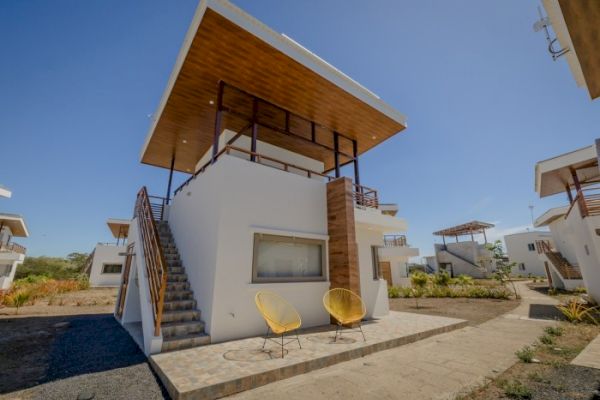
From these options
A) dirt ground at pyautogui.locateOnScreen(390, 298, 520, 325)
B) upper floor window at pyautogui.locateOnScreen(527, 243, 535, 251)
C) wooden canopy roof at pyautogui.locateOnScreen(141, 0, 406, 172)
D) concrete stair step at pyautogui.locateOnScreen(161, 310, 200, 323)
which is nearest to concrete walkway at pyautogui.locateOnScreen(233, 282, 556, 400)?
concrete stair step at pyautogui.locateOnScreen(161, 310, 200, 323)

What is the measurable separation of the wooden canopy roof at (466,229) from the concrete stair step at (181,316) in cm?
3883

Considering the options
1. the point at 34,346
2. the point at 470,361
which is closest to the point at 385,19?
the point at 470,361

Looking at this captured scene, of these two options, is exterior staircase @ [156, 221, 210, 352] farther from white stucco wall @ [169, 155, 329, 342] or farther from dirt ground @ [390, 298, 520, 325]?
dirt ground @ [390, 298, 520, 325]

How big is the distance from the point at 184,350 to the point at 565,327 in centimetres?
998

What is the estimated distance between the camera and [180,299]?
6.24m

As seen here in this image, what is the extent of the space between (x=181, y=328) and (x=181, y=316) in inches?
17.8

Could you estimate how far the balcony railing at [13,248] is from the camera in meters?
22.1

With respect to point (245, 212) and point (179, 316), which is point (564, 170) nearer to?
point (245, 212)

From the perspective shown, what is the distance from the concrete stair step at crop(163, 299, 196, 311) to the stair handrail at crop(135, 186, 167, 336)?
288 millimetres

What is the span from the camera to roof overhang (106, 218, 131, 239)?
23.5 meters

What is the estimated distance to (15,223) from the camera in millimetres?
24562

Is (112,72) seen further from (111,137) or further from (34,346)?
(34,346)

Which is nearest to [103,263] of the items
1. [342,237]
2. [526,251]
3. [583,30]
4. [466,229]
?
[342,237]

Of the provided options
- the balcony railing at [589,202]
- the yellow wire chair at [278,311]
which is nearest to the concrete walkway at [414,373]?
the yellow wire chair at [278,311]
